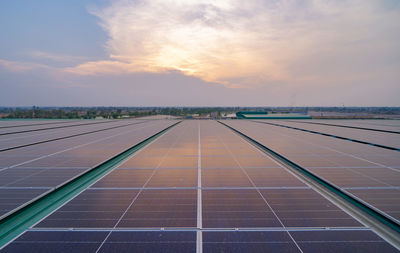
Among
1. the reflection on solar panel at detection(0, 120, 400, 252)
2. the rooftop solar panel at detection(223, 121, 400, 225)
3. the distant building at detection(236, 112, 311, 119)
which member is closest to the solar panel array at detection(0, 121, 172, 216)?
the reflection on solar panel at detection(0, 120, 400, 252)

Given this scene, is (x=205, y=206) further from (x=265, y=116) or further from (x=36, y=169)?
(x=265, y=116)

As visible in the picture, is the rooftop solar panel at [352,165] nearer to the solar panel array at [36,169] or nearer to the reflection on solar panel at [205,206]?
the reflection on solar panel at [205,206]

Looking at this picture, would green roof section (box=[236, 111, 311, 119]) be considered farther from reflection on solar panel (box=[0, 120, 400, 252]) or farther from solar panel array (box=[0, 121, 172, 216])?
solar panel array (box=[0, 121, 172, 216])

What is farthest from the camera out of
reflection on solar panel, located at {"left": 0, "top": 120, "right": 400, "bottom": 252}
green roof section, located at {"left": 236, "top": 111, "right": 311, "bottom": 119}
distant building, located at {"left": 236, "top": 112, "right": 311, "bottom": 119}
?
green roof section, located at {"left": 236, "top": 111, "right": 311, "bottom": 119}

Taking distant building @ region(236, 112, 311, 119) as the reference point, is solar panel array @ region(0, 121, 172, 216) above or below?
below

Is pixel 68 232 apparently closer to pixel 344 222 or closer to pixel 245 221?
pixel 245 221

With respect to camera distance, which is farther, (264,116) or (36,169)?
(264,116)

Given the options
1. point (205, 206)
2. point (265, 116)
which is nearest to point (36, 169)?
point (205, 206)

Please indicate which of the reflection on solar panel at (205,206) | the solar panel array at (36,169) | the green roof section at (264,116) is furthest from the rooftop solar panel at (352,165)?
the green roof section at (264,116)
